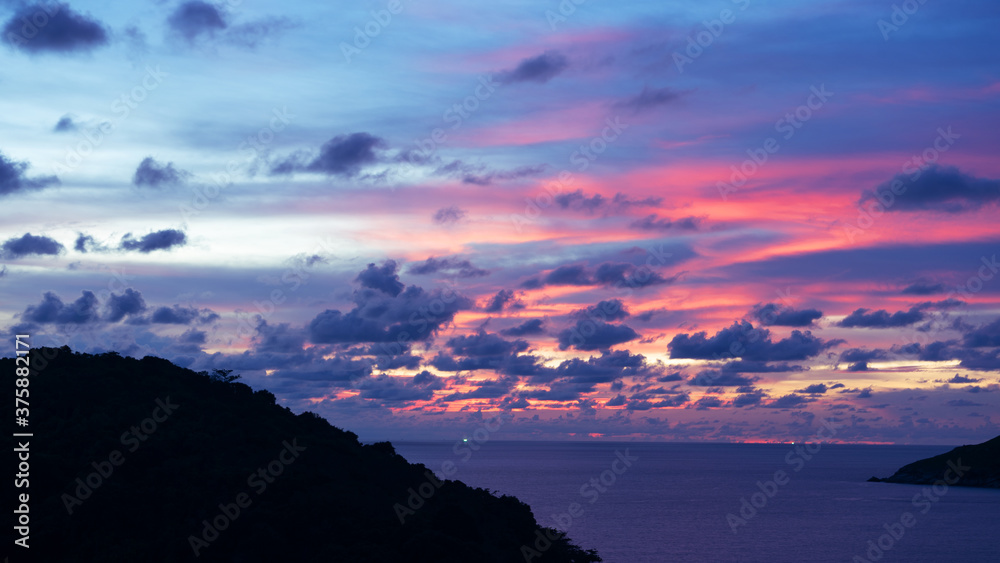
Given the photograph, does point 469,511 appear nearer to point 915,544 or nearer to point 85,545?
point 85,545

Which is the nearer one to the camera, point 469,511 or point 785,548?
point 469,511

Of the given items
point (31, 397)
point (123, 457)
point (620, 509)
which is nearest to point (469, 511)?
point (123, 457)

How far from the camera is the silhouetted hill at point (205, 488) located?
6328 centimetres

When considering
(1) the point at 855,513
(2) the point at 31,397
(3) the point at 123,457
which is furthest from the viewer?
(1) the point at 855,513

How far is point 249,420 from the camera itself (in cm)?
9269

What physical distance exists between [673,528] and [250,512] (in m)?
96.1

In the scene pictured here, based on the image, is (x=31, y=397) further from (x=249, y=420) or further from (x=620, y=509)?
(x=620, y=509)

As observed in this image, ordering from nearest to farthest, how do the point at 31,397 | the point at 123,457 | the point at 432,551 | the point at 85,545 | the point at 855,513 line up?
the point at 85,545 < the point at 432,551 < the point at 123,457 < the point at 31,397 < the point at 855,513

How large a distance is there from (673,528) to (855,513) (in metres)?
56.9

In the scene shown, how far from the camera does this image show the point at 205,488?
7081cm

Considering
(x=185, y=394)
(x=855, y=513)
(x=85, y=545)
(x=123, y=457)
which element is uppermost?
(x=185, y=394)

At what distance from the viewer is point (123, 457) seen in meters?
72.6

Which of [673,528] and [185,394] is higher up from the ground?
[185,394]

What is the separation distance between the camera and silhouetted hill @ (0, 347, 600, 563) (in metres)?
63.3
